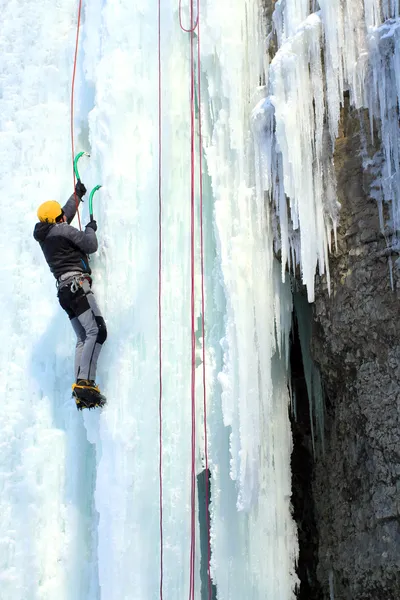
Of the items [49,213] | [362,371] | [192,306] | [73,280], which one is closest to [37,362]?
[73,280]

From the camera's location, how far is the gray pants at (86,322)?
4305mm

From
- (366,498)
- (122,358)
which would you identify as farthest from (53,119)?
(366,498)

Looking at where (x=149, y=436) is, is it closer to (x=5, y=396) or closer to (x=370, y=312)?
(x=5, y=396)

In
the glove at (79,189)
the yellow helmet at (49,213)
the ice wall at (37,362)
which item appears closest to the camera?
the yellow helmet at (49,213)

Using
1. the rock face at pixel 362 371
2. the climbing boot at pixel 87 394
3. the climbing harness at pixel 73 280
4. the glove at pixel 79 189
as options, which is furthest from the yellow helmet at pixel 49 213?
the rock face at pixel 362 371

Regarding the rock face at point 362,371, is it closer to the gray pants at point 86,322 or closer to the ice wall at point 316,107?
the ice wall at point 316,107

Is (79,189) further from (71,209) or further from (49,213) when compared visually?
(49,213)

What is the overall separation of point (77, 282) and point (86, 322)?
0.26 metres

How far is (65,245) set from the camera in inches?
173

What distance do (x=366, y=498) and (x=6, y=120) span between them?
3.96 m

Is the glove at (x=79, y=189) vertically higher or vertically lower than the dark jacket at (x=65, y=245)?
higher

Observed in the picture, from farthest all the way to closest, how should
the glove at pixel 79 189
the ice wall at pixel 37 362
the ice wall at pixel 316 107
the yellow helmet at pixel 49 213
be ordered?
the glove at pixel 79 189
the ice wall at pixel 37 362
the yellow helmet at pixel 49 213
the ice wall at pixel 316 107

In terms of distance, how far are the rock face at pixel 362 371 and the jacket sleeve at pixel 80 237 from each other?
1516 mm

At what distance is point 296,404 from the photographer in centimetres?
574
